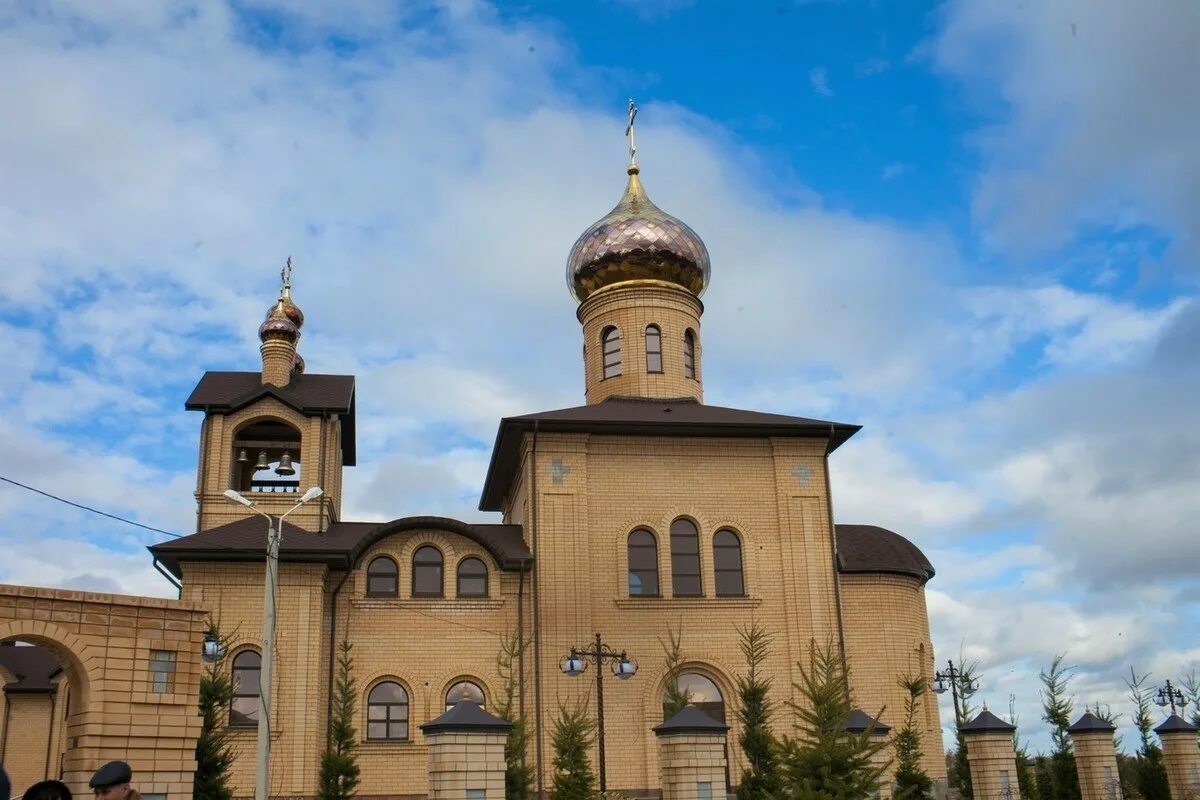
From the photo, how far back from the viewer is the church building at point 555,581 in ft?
62.8

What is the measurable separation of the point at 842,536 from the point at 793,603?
7.54ft

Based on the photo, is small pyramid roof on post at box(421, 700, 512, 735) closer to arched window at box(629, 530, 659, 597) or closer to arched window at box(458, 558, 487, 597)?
arched window at box(458, 558, 487, 597)

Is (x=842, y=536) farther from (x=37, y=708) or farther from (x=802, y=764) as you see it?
(x=37, y=708)

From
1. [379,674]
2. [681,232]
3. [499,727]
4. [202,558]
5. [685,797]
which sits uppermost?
[681,232]

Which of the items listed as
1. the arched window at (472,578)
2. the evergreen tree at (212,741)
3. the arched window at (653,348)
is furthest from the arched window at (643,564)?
the evergreen tree at (212,741)

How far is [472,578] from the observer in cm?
2042

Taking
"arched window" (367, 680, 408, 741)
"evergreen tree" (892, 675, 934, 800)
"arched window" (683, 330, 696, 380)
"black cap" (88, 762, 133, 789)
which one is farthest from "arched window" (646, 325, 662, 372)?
"black cap" (88, 762, 133, 789)

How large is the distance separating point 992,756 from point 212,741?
10.9m

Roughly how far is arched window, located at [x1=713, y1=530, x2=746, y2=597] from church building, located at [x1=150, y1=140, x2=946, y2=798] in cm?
3

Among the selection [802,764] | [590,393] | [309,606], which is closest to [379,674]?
[309,606]

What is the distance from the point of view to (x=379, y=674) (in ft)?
64.2

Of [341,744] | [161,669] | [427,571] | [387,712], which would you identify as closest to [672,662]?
[427,571]

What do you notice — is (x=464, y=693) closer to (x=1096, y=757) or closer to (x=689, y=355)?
(x=689, y=355)

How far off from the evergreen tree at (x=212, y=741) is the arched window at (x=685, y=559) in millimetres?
7695
